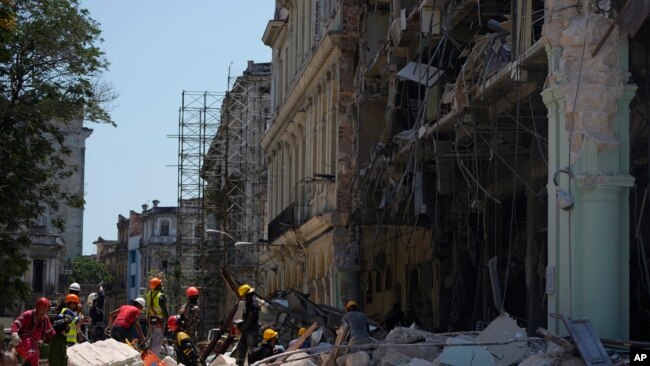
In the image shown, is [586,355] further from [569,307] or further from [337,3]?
[337,3]

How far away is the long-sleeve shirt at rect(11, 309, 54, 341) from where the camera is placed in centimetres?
1906

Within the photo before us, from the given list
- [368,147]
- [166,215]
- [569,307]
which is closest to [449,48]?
[368,147]

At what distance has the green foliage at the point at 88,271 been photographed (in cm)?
10562

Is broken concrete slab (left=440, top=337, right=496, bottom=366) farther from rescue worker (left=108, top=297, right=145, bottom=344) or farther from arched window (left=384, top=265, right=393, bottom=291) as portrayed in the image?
arched window (left=384, top=265, right=393, bottom=291)

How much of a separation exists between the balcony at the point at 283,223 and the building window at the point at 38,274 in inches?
1553

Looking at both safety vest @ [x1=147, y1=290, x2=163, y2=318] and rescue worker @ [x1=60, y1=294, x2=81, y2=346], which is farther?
rescue worker @ [x1=60, y1=294, x2=81, y2=346]

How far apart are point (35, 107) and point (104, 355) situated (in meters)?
10.5

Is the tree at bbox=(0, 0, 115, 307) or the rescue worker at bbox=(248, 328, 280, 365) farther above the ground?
the tree at bbox=(0, 0, 115, 307)

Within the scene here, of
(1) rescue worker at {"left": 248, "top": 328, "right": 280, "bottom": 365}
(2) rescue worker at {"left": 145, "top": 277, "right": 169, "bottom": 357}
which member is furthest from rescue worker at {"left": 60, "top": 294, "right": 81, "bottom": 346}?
(1) rescue worker at {"left": 248, "top": 328, "right": 280, "bottom": 365}

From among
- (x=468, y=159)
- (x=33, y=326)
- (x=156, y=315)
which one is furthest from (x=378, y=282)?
(x=33, y=326)

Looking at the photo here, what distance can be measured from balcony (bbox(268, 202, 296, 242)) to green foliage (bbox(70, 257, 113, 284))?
180 feet

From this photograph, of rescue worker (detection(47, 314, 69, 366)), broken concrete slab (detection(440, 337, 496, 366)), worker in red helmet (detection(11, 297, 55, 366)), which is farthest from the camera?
worker in red helmet (detection(11, 297, 55, 366))

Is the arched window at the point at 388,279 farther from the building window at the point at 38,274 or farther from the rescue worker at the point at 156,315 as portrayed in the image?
the building window at the point at 38,274

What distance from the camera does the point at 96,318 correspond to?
1049 inches
